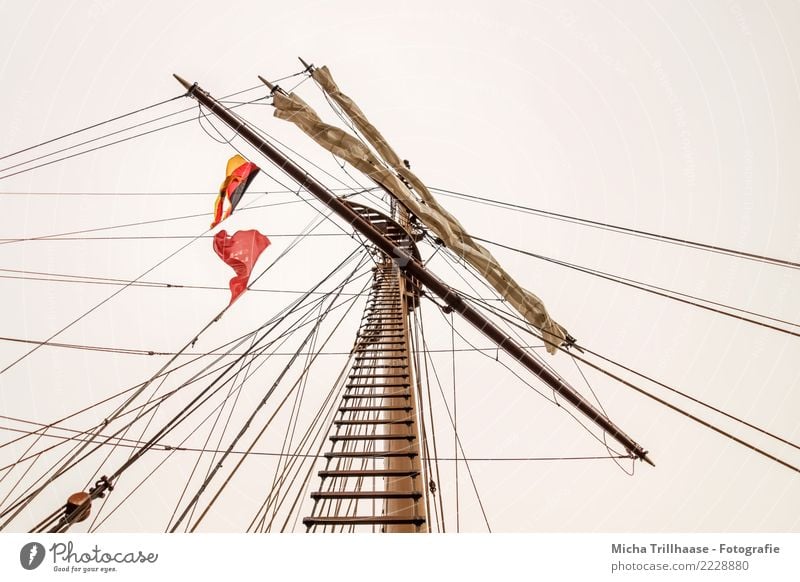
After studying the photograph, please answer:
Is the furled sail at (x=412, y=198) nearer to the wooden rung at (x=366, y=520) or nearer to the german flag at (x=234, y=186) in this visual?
the german flag at (x=234, y=186)

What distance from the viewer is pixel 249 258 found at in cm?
447

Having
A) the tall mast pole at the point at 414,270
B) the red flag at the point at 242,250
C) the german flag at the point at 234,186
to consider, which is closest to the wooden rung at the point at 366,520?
the tall mast pole at the point at 414,270

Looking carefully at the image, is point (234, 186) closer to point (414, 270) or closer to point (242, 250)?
point (242, 250)

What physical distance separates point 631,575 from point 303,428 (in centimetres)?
1183

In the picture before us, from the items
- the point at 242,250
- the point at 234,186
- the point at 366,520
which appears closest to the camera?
the point at 366,520

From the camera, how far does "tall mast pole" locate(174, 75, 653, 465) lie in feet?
15.4

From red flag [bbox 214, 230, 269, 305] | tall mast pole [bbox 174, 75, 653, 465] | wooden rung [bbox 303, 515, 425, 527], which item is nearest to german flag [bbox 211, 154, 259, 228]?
tall mast pole [bbox 174, 75, 653, 465]

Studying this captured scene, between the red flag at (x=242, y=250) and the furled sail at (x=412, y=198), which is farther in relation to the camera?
the furled sail at (x=412, y=198)

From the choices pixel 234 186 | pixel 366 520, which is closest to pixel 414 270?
pixel 234 186

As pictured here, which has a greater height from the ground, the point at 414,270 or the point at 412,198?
the point at 412,198

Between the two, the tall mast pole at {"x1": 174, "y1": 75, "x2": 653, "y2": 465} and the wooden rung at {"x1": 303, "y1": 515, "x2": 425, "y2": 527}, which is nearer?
the wooden rung at {"x1": 303, "y1": 515, "x2": 425, "y2": 527}

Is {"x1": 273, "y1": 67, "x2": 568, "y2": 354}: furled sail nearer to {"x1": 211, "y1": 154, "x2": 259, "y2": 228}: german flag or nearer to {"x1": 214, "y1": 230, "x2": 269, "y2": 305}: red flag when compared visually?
{"x1": 211, "y1": 154, "x2": 259, "y2": 228}: german flag

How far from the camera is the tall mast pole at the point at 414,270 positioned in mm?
4695

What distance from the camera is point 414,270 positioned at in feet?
16.4
